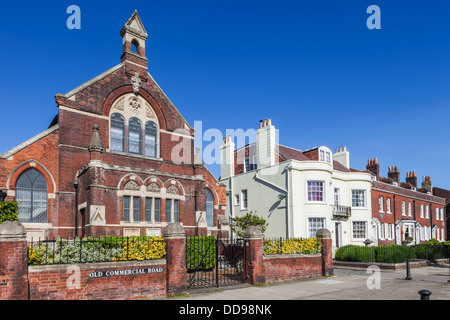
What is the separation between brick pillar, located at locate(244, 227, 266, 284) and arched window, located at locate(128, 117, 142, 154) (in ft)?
36.9

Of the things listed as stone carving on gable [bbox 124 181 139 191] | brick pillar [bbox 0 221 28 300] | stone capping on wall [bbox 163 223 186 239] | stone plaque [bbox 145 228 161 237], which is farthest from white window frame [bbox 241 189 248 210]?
brick pillar [bbox 0 221 28 300]

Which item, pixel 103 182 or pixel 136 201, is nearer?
pixel 103 182

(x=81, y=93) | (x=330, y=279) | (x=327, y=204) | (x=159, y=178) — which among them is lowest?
(x=330, y=279)

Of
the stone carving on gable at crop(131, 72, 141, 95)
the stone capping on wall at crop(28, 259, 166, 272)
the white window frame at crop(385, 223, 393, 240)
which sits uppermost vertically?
the stone carving on gable at crop(131, 72, 141, 95)

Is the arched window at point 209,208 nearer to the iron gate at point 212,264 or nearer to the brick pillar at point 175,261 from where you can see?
the iron gate at point 212,264

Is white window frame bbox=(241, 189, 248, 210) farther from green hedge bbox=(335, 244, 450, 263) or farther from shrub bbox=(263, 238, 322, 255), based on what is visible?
shrub bbox=(263, 238, 322, 255)

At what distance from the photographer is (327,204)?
1169 inches

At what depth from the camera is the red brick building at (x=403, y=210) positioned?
36.8 m

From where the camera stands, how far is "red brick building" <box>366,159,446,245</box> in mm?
36844

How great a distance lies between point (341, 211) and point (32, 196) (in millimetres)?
22972

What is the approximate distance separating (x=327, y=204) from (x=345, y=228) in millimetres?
3805
